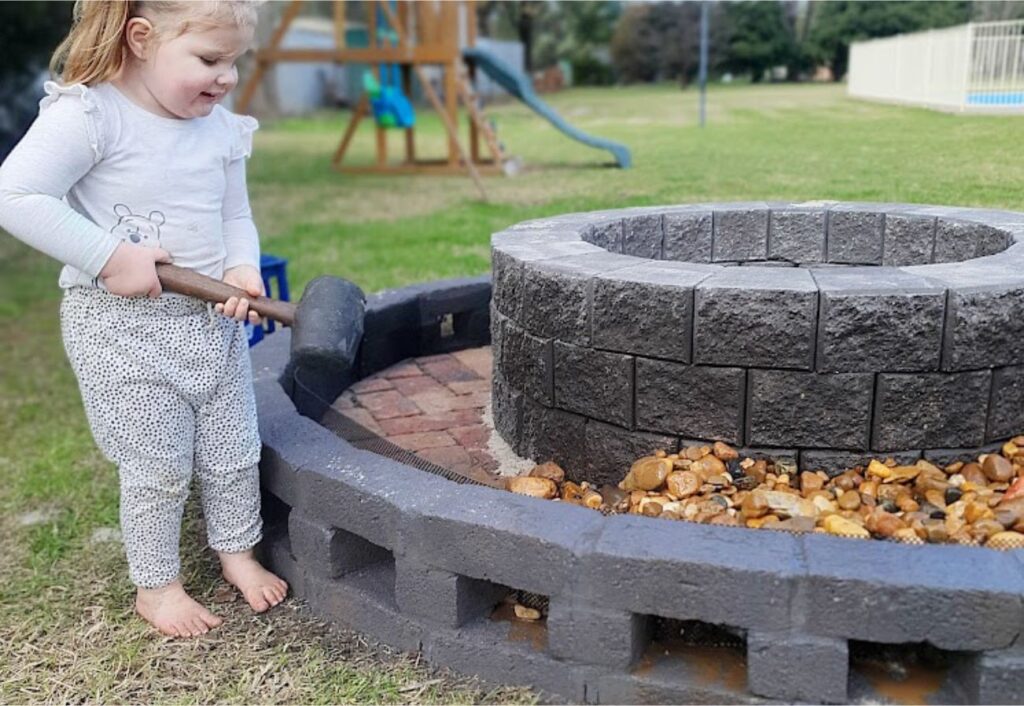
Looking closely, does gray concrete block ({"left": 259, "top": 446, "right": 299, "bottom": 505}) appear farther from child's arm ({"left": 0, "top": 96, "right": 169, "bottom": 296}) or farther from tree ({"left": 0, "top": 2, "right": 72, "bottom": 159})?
tree ({"left": 0, "top": 2, "right": 72, "bottom": 159})

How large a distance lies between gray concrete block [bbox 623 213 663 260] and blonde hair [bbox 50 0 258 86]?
6.15 feet

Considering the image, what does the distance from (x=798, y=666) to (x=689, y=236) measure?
225cm

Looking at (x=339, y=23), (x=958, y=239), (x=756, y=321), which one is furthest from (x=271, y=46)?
(x=756, y=321)

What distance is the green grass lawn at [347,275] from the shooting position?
234 centimetres

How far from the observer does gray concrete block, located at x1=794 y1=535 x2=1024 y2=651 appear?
1859mm

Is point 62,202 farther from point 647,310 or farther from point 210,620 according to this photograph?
point 647,310

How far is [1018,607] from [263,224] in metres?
8.01

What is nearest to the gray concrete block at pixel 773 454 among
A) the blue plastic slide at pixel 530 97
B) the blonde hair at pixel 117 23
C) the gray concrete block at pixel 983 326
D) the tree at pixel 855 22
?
the gray concrete block at pixel 983 326

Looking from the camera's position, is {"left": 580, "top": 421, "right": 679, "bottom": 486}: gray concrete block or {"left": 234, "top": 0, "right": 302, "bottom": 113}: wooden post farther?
{"left": 234, "top": 0, "right": 302, "bottom": 113}: wooden post

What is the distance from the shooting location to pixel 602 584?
2051 mm

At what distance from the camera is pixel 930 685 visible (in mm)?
2035

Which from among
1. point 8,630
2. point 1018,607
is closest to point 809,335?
point 1018,607

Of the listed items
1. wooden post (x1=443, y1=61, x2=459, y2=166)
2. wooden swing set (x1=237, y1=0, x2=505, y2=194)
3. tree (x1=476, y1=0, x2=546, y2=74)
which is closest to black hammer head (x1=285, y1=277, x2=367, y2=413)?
tree (x1=476, y1=0, x2=546, y2=74)

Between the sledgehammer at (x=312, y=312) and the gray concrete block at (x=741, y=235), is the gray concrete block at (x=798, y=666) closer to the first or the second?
the sledgehammer at (x=312, y=312)
